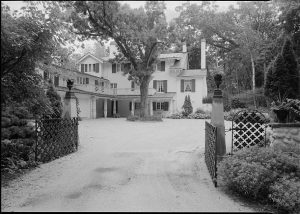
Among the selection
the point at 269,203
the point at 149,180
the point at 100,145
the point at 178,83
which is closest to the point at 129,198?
the point at 149,180

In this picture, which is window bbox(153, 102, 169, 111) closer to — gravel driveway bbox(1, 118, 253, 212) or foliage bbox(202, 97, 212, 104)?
foliage bbox(202, 97, 212, 104)

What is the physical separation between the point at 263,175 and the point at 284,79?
6473 mm

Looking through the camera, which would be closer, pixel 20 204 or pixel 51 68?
pixel 20 204

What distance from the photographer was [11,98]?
4465 mm

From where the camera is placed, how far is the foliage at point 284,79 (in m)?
9.91

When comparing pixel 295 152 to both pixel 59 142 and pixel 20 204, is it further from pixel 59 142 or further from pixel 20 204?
pixel 59 142

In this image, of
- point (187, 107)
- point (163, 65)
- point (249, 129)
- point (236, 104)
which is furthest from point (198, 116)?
point (249, 129)

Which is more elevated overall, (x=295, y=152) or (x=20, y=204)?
(x=295, y=152)

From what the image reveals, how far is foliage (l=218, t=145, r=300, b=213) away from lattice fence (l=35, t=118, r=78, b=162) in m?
4.91

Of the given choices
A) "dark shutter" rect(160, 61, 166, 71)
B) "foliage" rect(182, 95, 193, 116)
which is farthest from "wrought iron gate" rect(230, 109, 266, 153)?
"dark shutter" rect(160, 61, 166, 71)

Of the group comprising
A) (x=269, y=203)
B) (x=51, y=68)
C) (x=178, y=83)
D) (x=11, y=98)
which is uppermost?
(x=178, y=83)

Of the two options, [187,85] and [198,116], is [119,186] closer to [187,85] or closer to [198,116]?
[198,116]

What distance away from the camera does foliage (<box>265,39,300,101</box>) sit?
32.5 ft

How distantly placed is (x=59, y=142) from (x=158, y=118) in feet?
54.1
